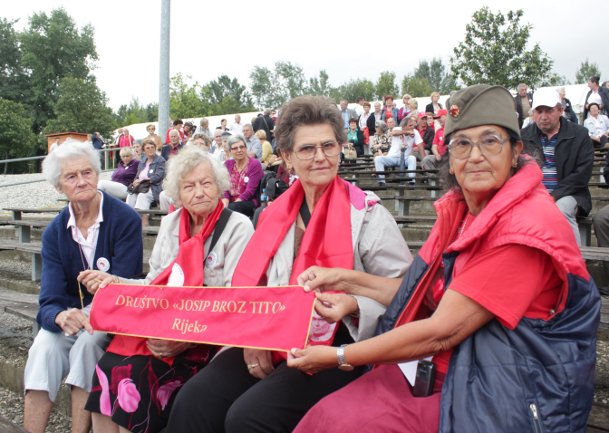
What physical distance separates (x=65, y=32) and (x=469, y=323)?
2071 inches

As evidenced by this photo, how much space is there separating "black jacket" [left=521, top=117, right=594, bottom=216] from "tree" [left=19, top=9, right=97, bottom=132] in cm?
4716

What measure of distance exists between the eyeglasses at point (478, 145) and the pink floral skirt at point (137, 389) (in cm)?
173

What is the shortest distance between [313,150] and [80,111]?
37564 millimetres

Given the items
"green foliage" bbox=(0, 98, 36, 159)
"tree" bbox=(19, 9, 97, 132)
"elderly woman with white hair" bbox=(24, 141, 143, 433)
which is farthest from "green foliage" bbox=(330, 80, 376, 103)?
"elderly woman with white hair" bbox=(24, 141, 143, 433)

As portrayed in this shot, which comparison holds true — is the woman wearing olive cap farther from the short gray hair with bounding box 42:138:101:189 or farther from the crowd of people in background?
the short gray hair with bounding box 42:138:101:189

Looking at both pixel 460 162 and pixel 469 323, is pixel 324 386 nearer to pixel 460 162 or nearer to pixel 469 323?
pixel 469 323

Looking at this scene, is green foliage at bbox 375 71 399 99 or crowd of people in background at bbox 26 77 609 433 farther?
green foliage at bbox 375 71 399 99

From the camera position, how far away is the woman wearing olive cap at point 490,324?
1726 millimetres

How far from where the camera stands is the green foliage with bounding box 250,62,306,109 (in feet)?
273

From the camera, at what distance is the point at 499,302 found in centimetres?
177

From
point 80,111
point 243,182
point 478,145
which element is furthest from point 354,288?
point 80,111

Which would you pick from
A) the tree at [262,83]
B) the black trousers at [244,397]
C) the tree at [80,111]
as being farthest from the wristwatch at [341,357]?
the tree at [262,83]

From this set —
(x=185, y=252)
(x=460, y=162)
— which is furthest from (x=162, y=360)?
(x=460, y=162)

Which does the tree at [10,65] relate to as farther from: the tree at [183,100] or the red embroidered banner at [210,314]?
the red embroidered banner at [210,314]
